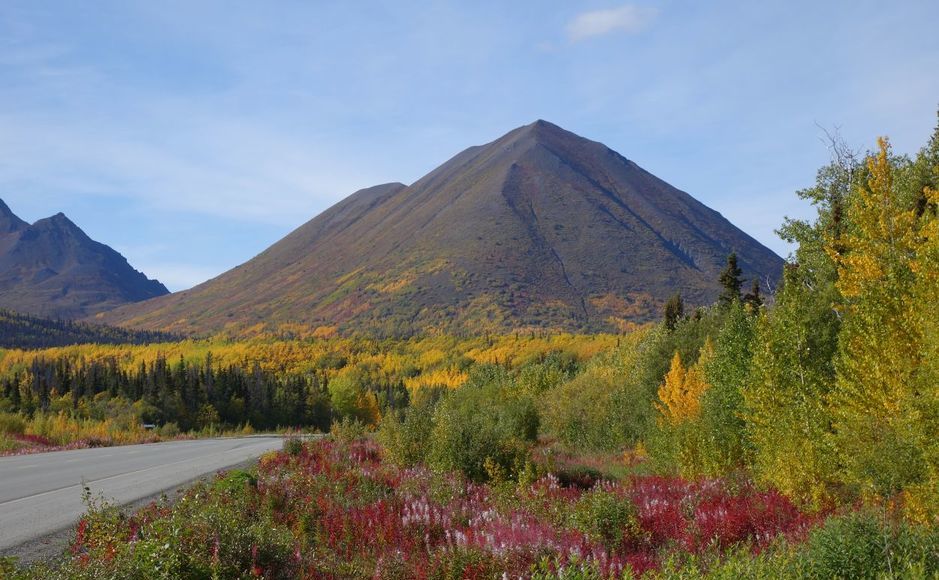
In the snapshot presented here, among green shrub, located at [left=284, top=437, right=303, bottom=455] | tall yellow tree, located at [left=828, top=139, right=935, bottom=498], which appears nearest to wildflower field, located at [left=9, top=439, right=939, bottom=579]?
tall yellow tree, located at [left=828, top=139, right=935, bottom=498]

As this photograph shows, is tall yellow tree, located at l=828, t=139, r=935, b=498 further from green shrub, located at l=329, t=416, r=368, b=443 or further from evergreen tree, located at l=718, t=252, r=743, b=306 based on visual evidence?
evergreen tree, located at l=718, t=252, r=743, b=306

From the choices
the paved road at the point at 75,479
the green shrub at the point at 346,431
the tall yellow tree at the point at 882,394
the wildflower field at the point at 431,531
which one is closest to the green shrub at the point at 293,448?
the paved road at the point at 75,479

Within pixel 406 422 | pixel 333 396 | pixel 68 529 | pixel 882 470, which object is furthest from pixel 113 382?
pixel 882 470

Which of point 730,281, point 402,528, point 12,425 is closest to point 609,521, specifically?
point 402,528

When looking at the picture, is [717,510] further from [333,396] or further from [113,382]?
[333,396]

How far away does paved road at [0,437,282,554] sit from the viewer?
9.54m

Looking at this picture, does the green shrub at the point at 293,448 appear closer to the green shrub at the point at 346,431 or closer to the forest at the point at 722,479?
the forest at the point at 722,479

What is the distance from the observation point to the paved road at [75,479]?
9539 millimetres

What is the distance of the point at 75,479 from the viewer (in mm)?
13891

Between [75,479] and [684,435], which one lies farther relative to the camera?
[684,435]

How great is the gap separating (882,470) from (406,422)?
11110 mm

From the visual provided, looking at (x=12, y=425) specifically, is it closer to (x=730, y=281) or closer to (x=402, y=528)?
(x=402, y=528)

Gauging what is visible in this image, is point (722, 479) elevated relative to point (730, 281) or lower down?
lower down

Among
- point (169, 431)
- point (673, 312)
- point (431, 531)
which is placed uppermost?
point (673, 312)
